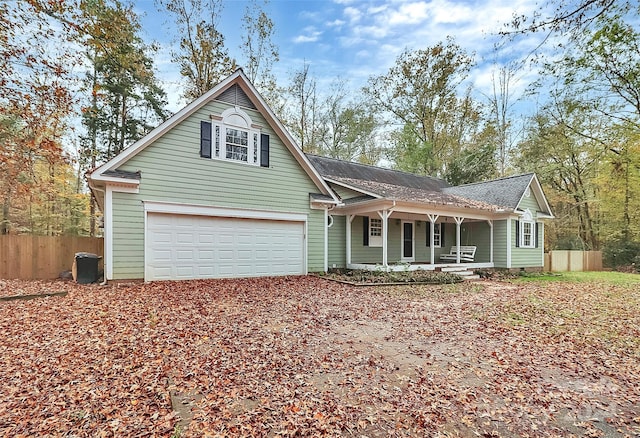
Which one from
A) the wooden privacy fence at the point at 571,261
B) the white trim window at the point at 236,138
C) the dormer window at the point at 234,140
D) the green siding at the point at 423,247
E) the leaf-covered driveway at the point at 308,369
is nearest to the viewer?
the leaf-covered driveway at the point at 308,369

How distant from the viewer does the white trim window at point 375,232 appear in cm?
1396

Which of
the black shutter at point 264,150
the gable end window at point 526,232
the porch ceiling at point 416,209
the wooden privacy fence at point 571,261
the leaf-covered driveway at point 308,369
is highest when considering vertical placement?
the black shutter at point 264,150

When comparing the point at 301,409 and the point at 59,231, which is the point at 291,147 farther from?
the point at 59,231

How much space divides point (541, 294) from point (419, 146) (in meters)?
16.5

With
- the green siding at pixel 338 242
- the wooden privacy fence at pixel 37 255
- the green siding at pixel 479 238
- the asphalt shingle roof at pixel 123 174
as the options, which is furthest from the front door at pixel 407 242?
the wooden privacy fence at pixel 37 255

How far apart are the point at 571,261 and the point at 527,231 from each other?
15.1 feet

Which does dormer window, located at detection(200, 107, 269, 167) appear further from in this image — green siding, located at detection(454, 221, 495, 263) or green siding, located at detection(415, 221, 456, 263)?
green siding, located at detection(454, 221, 495, 263)

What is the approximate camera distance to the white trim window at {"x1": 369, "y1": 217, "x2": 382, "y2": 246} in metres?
14.0

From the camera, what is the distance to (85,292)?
752 cm

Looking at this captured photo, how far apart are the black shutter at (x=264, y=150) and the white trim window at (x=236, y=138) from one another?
111 millimetres

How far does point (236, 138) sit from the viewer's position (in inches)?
409

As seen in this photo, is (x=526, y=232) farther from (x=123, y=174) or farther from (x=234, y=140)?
(x=123, y=174)

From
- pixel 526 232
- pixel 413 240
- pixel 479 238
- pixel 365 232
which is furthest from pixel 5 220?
pixel 526 232

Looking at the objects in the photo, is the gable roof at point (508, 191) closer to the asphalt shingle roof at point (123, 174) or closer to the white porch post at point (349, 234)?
the white porch post at point (349, 234)
